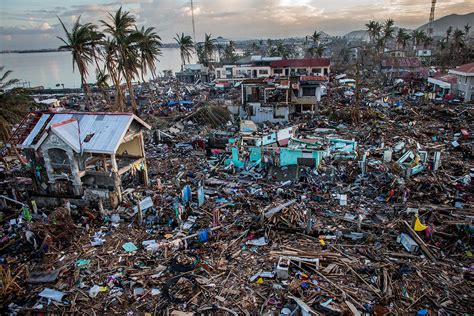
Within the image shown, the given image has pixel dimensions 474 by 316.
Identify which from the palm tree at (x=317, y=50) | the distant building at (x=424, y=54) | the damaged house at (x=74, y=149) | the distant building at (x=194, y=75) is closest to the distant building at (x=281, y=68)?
the distant building at (x=194, y=75)

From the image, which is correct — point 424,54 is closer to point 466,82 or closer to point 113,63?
point 466,82

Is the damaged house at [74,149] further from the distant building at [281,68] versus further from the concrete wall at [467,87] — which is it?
the distant building at [281,68]

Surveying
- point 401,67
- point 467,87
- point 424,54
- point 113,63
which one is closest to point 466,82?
point 467,87

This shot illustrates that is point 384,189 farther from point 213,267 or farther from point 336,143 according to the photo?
point 213,267

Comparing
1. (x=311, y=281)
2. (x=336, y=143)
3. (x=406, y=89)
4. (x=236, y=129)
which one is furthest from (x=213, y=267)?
(x=406, y=89)

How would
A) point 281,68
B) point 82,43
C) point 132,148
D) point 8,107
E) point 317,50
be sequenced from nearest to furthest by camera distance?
point 132,148 → point 8,107 → point 82,43 → point 281,68 → point 317,50

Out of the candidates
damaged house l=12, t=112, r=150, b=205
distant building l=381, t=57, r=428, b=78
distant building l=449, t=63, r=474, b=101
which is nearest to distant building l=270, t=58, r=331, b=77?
distant building l=381, t=57, r=428, b=78
